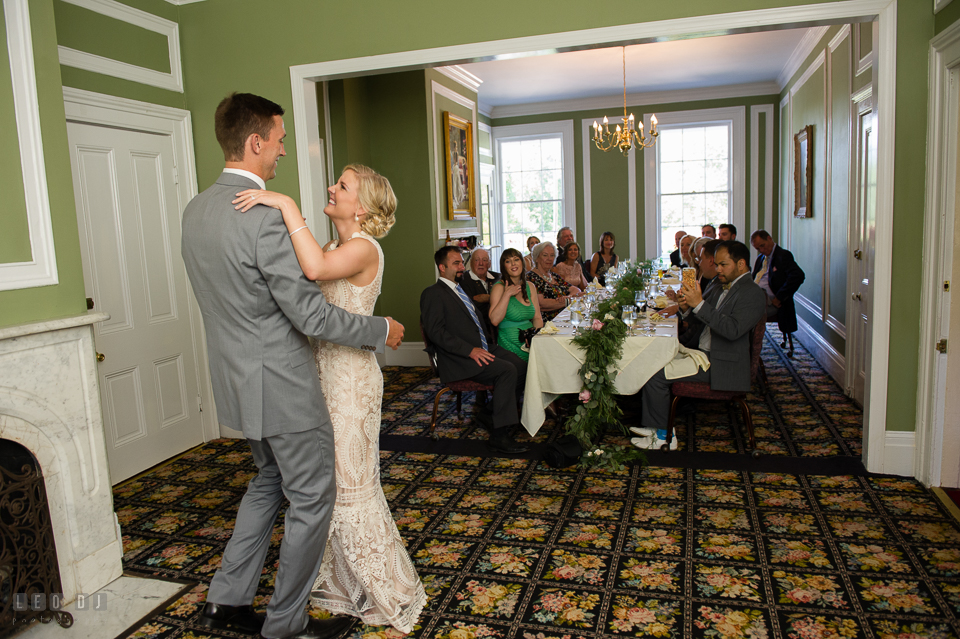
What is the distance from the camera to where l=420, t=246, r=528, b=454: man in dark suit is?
15.1ft

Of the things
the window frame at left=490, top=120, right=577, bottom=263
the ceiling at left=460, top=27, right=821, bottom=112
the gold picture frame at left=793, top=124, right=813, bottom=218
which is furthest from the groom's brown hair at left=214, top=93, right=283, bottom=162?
the window frame at left=490, top=120, right=577, bottom=263

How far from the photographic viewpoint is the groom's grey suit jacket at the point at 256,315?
2148mm

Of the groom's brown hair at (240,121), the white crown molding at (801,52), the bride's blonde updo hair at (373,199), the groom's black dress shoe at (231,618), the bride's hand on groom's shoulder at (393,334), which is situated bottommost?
the groom's black dress shoe at (231,618)

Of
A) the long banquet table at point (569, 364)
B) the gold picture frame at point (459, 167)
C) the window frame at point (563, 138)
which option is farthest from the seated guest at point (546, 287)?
the window frame at point (563, 138)

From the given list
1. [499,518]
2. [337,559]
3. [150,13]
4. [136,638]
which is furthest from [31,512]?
[150,13]

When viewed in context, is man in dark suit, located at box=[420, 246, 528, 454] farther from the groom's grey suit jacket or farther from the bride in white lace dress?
the groom's grey suit jacket

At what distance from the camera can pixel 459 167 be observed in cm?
836

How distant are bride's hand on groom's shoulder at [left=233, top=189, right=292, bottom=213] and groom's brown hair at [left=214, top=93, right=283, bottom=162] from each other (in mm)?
148

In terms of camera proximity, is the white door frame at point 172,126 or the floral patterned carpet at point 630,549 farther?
the white door frame at point 172,126

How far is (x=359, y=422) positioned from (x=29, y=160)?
1.77 m

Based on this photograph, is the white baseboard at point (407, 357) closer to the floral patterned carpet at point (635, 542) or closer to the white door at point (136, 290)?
the floral patterned carpet at point (635, 542)

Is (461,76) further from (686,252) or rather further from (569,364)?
(569,364)

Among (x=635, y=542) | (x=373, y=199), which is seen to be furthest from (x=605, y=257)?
(x=373, y=199)

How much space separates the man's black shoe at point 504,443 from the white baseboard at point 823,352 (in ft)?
10.2
